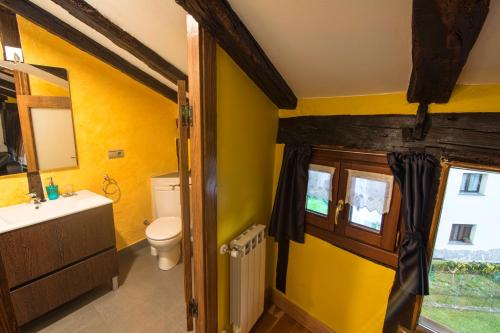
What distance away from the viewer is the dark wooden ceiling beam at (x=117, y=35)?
1.35 meters

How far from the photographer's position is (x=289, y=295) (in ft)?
6.08

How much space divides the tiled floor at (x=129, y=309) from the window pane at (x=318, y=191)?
137 cm

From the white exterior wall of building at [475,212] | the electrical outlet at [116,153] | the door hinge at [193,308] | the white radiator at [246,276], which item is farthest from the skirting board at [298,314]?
the electrical outlet at [116,153]

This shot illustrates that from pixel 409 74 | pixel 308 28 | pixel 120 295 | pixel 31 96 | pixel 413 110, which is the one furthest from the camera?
pixel 120 295

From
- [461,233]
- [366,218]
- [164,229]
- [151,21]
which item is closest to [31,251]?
[164,229]

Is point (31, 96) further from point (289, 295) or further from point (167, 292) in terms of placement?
point (289, 295)

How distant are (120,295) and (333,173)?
211 cm

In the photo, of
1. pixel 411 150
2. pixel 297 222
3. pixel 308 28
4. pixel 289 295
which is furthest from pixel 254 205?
pixel 308 28

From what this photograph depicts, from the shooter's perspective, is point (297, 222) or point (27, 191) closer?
point (297, 222)

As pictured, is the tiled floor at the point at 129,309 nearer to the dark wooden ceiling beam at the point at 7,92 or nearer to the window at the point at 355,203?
the window at the point at 355,203

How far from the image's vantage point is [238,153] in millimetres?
1343

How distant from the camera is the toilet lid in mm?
2131

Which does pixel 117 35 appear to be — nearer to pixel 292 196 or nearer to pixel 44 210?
pixel 44 210

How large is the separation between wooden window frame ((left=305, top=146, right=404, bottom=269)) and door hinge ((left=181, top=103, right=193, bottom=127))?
0.90 metres
